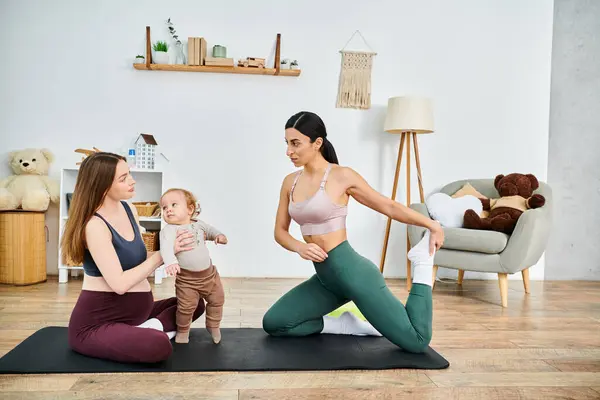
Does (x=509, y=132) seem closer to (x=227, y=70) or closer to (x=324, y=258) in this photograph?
(x=227, y=70)

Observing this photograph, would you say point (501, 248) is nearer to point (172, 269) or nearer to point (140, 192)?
point (172, 269)

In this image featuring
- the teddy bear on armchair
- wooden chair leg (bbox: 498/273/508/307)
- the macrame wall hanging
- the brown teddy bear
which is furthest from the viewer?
the macrame wall hanging

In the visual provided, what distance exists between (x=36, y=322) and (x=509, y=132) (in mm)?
3763

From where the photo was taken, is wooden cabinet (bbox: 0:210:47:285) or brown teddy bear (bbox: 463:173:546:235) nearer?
brown teddy bear (bbox: 463:173:546:235)

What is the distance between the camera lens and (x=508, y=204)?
387 centimetres

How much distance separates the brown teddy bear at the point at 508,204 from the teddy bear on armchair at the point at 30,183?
9.64 ft

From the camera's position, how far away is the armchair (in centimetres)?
353

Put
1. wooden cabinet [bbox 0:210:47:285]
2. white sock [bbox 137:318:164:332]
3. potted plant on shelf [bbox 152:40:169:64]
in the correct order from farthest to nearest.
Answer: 1. potted plant on shelf [bbox 152:40:169:64]
2. wooden cabinet [bbox 0:210:47:285]
3. white sock [bbox 137:318:164:332]

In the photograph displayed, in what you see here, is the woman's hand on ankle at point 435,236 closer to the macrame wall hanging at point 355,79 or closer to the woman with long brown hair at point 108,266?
the woman with long brown hair at point 108,266

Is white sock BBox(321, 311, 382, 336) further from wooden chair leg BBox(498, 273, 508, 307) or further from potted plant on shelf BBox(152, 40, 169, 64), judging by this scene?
potted plant on shelf BBox(152, 40, 169, 64)

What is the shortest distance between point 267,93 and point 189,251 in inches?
98.2

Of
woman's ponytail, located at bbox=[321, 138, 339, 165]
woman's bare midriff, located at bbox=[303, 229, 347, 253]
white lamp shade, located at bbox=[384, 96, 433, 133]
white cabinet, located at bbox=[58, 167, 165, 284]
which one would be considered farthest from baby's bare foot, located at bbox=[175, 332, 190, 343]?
white lamp shade, located at bbox=[384, 96, 433, 133]

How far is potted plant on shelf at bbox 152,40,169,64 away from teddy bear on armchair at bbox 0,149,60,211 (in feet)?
3.44

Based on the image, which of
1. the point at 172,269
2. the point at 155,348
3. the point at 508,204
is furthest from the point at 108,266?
the point at 508,204
